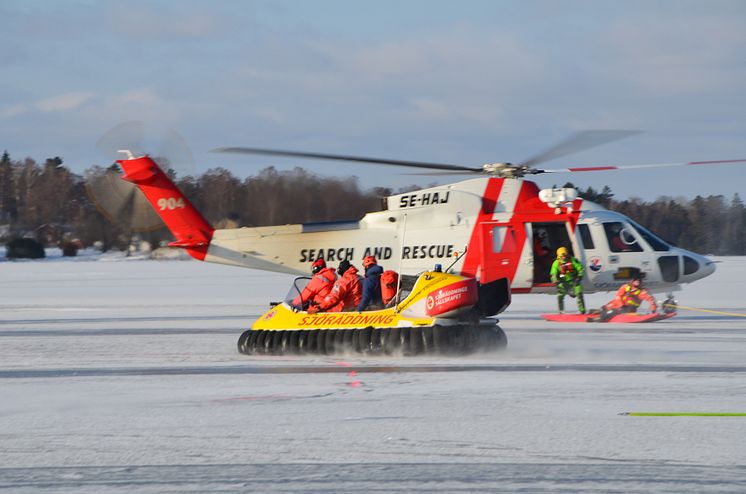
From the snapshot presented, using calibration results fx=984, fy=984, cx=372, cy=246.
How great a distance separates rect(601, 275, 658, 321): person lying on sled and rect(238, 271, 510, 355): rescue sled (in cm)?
513

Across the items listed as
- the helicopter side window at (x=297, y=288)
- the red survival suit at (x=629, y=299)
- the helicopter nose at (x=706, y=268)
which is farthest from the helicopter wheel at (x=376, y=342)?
the helicopter nose at (x=706, y=268)

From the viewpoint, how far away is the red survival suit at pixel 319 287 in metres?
11.9

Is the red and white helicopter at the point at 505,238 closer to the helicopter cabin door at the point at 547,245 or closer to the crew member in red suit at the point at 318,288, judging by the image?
the helicopter cabin door at the point at 547,245

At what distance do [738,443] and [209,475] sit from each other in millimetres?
3285

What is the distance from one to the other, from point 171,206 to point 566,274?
7.37 m

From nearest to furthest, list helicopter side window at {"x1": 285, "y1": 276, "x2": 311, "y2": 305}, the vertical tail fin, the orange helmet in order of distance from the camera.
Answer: the orange helmet, helicopter side window at {"x1": 285, "y1": 276, "x2": 311, "y2": 305}, the vertical tail fin

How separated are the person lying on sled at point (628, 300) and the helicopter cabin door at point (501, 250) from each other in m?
1.60

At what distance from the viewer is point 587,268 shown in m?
16.6

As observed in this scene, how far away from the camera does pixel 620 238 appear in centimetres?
1669

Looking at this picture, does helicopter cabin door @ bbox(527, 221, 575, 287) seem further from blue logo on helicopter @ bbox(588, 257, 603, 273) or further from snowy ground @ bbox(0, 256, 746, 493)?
snowy ground @ bbox(0, 256, 746, 493)

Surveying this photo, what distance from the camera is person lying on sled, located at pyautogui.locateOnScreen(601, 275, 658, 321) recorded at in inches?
631

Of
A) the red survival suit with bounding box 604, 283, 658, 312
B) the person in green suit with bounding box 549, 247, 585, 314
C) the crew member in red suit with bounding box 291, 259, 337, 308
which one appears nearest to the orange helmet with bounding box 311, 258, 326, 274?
the crew member in red suit with bounding box 291, 259, 337, 308

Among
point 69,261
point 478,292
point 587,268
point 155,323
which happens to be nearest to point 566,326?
point 587,268

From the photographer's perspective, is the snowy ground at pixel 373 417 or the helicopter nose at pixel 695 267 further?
the helicopter nose at pixel 695 267
